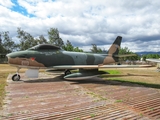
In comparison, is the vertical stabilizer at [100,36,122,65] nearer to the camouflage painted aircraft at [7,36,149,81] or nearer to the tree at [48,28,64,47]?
the camouflage painted aircraft at [7,36,149,81]

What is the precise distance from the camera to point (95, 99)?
22.1 feet

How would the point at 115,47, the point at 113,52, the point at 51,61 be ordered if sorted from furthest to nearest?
the point at 115,47 → the point at 113,52 → the point at 51,61

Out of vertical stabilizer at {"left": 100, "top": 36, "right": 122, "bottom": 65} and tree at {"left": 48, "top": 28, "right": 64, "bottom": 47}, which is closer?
vertical stabilizer at {"left": 100, "top": 36, "right": 122, "bottom": 65}

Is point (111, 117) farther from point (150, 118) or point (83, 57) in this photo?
point (83, 57)

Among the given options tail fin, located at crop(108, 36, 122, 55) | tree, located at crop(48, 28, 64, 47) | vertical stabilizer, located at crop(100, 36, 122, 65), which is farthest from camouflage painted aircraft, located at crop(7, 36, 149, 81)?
tree, located at crop(48, 28, 64, 47)

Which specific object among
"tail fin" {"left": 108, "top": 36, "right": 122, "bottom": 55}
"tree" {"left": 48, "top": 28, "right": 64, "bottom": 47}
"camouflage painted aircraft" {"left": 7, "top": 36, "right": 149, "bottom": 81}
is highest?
"tree" {"left": 48, "top": 28, "right": 64, "bottom": 47}

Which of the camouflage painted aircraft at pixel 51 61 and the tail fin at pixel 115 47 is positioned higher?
the tail fin at pixel 115 47

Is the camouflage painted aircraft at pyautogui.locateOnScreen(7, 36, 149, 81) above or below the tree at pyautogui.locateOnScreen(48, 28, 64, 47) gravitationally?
below

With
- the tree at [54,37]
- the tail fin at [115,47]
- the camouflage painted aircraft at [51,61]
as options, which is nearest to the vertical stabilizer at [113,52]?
the tail fin at [115,47]

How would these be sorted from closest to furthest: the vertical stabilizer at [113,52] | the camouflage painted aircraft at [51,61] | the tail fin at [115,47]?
the camouflage painted aircraft at [51,61]
the vertical stabilizer at [113,52]
the tail fin at [115,47]

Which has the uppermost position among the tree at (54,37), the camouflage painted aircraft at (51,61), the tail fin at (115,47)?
the tree at (54,37)

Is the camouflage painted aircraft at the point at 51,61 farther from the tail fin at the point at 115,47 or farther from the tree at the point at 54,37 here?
the tree at the point at 54,37

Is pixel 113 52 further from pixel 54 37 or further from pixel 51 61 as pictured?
pixel 54 37

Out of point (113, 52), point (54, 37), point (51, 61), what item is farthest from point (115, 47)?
point (54, 37)
